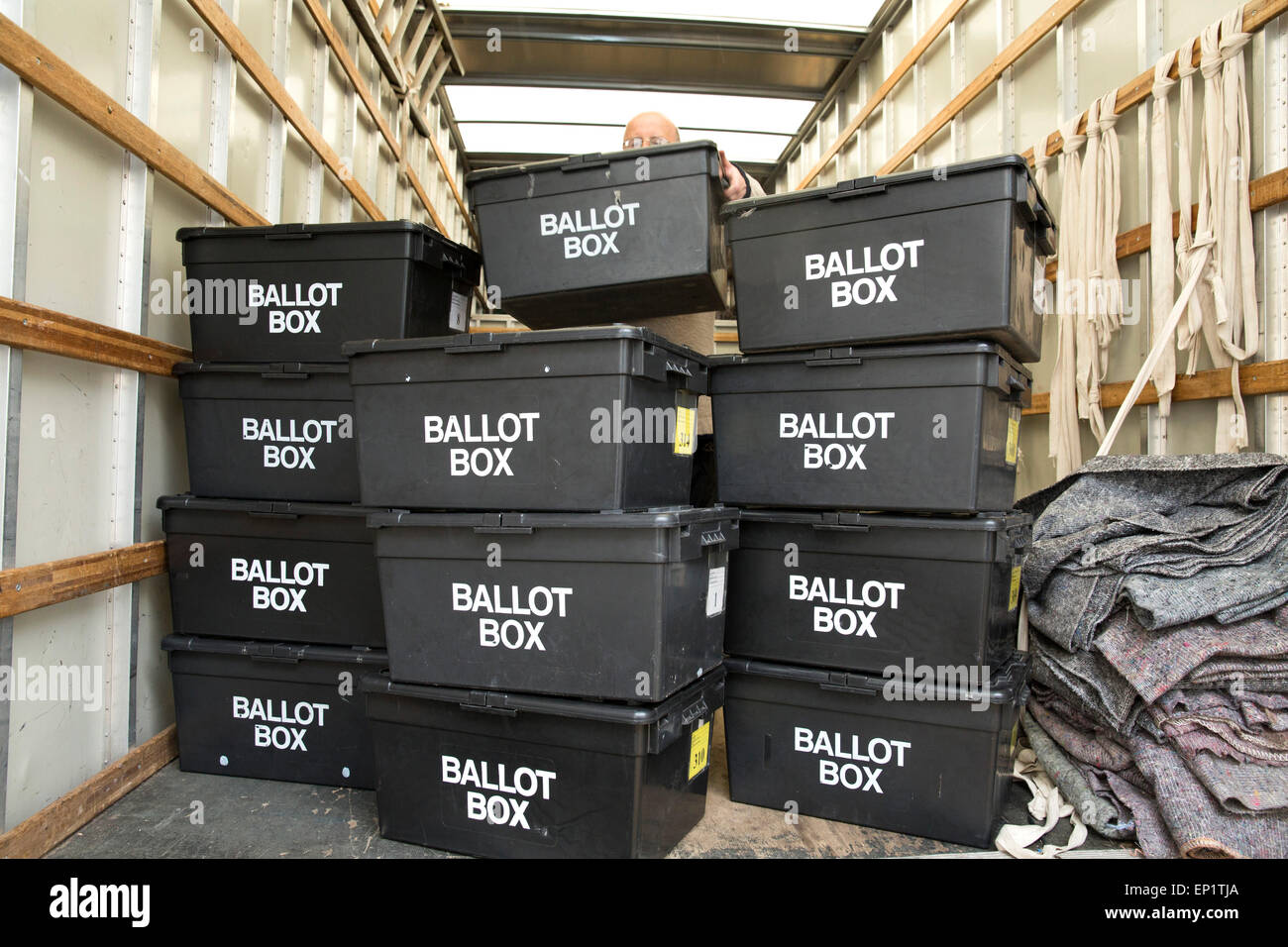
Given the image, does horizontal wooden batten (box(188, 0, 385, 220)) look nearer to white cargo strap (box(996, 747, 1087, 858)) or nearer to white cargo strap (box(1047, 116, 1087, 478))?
white cargo strap (box(1047, 116, 1087, 478))

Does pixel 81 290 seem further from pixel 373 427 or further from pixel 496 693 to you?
pixel 496 693

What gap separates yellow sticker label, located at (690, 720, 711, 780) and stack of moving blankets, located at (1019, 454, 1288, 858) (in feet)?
2.73

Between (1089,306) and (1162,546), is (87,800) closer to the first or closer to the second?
(1162,546)

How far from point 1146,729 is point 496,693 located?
140 cm

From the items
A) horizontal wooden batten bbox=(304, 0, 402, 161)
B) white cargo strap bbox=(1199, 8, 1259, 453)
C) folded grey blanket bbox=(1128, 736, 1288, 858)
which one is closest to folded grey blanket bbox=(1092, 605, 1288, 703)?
folded grey blanket bbox=(1128, 736, 1288, 858)

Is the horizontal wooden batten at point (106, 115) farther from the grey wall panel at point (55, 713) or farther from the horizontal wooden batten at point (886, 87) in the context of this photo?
the horizontal wooden batten at point (886, 87)

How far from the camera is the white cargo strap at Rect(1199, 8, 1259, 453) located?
204 centimetres

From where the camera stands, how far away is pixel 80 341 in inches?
69.3

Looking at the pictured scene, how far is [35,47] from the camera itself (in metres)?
1.57

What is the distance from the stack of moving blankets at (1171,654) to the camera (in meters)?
1.61

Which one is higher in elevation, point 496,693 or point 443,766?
point 496,693

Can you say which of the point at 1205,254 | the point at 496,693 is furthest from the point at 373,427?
the point at 1205,254

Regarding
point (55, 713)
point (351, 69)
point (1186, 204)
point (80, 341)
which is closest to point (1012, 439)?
point (1186, 204)

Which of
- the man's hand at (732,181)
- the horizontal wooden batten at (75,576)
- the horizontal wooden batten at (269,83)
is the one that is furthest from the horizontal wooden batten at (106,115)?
the man's hand at (732,181)
